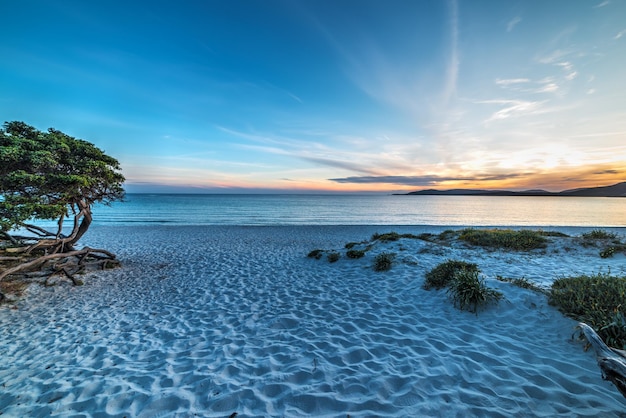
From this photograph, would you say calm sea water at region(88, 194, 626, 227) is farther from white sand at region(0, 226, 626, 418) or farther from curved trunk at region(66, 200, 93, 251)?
white sand at region(0, 226, 626, 418)

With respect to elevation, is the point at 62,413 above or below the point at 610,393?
below

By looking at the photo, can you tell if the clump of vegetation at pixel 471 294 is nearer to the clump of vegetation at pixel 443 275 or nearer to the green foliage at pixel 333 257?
the clump of vegetation at pixel 443 275

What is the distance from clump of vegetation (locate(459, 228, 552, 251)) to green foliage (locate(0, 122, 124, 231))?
1690 cm

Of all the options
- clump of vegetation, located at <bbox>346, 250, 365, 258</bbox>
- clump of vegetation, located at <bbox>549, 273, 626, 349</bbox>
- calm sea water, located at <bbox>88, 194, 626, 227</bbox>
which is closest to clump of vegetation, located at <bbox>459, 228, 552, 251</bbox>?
clump of vegetation, located at <bbox>346, 250, 365, 258</bbox>

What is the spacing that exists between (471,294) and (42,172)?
41.4ft

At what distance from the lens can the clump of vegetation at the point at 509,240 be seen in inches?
486

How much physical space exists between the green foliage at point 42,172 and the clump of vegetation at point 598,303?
509 inches

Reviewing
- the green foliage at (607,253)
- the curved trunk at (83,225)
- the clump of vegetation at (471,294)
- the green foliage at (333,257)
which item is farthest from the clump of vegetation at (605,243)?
the curved trunk at (83,225)

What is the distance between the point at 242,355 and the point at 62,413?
2465 millimetres

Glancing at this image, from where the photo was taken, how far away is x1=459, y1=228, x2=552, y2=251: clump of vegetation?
1235cm

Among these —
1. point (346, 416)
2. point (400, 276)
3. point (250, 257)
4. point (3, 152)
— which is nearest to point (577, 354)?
point (346, 416)

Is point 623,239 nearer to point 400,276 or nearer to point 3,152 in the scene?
point 400,276

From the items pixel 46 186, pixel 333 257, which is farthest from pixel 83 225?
pixel 333 257

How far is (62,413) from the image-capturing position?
11.6 feet
